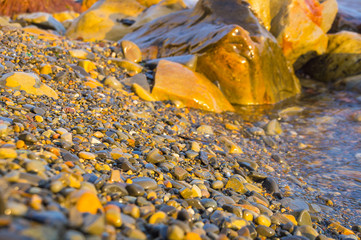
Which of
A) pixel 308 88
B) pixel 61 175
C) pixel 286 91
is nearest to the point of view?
pixel 61 175

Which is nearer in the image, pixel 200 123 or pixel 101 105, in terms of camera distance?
pixel 101 105

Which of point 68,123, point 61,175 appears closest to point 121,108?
point 68,123

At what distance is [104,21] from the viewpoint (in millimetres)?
8547

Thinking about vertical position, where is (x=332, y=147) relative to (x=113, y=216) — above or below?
below

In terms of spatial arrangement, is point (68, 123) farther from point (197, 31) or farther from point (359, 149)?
point (197, 31)

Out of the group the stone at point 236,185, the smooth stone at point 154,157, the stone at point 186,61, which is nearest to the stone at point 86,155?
the smooth stone at point 154,157

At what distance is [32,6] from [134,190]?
13272 mm

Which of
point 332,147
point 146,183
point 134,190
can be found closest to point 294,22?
point 332,147

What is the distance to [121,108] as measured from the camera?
336 cm

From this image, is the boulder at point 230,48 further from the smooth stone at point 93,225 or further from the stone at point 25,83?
the smooth stone at point 93,225

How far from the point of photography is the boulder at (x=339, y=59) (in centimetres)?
823

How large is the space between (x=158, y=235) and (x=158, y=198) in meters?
0.43

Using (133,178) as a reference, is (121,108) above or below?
below

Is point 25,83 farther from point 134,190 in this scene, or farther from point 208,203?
point 208,203
